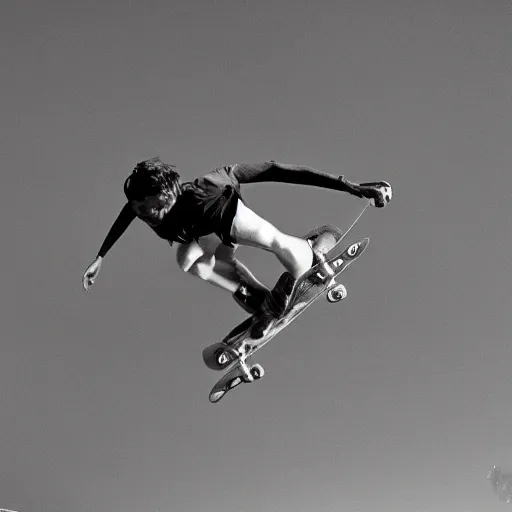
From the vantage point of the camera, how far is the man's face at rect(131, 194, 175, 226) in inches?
262

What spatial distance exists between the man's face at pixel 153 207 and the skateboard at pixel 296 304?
135 cm

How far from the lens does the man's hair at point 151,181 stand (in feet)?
21.7

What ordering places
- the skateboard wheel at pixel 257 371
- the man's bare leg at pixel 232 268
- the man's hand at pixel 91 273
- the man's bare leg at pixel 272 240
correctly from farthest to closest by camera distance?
the skateboard wheel at pixel 257 371 → the man's bare leg at pixel 232 268 → the man's hand at pixel 91 273 → the man's bare leg at pixel 272 240

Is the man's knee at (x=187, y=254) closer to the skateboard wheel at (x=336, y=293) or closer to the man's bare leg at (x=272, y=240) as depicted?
the man's bare leg at (x=272, y=240)

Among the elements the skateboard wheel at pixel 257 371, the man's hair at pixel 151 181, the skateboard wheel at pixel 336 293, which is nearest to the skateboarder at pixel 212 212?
the man's hair at pixel 151 181

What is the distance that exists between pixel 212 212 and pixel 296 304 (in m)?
1.31

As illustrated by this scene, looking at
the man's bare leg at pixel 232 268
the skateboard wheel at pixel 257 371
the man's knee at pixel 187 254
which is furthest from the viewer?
the skateboard wheel at pixel 257 371

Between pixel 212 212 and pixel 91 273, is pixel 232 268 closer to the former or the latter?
pixel 212 212

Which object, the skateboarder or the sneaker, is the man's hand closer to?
the skateboarder

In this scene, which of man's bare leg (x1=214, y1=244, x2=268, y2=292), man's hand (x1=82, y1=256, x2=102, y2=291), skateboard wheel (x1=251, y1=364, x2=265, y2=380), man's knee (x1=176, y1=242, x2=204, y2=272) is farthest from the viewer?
skateboard wheel (x1=251, y1=364, x2=265, y2=380)

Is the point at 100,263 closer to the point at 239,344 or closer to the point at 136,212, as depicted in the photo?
the point at 136,212

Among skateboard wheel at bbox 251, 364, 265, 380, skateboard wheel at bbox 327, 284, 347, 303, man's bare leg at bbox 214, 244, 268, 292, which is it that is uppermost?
man's bare leg at bbox 214, 244, 268, 292

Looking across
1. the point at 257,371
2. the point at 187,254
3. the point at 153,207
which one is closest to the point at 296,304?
the point at 257,371

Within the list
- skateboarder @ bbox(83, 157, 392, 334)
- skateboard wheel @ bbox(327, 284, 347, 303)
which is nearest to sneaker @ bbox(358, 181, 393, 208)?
skateboarder @ bbox(83, 157, 392, 334)
